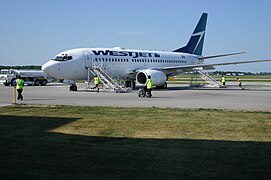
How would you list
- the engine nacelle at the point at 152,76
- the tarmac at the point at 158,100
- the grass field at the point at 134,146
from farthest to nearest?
the engine nacelle at the point at 152,76
the tarmac at the point at 158,100
the grass field at the point at 134,146

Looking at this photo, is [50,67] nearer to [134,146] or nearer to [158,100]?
[158,100]

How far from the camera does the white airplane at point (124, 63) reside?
33.0 m

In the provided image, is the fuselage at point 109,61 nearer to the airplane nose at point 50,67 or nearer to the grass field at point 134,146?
the airplane nose at point 50,67

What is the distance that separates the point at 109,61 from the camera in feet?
118

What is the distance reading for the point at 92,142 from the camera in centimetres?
966

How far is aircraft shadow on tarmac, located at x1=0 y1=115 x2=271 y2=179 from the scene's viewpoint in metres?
6.62

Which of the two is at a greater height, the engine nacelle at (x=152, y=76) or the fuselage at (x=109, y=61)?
the fuselage at (x=109, y=61)

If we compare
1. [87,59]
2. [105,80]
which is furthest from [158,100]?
[87,59]

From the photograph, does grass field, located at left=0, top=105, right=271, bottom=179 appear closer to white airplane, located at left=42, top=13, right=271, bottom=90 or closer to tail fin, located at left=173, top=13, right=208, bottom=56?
white airplane, located at left=42, top=13, right=271, bottom=90

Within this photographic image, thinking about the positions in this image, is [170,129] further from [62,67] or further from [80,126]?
[62,67]

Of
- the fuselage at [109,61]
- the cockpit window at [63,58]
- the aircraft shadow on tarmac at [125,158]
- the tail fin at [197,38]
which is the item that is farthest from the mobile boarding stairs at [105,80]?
the aircraft shadow on tarmac at [125,158]

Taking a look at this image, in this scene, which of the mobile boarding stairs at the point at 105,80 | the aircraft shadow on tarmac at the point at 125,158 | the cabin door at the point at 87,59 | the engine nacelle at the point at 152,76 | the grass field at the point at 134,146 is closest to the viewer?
the aircraft shadow on tarmac at the point at 125,158

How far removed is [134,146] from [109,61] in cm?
2735

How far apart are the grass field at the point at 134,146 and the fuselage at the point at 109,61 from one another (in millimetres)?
18242
